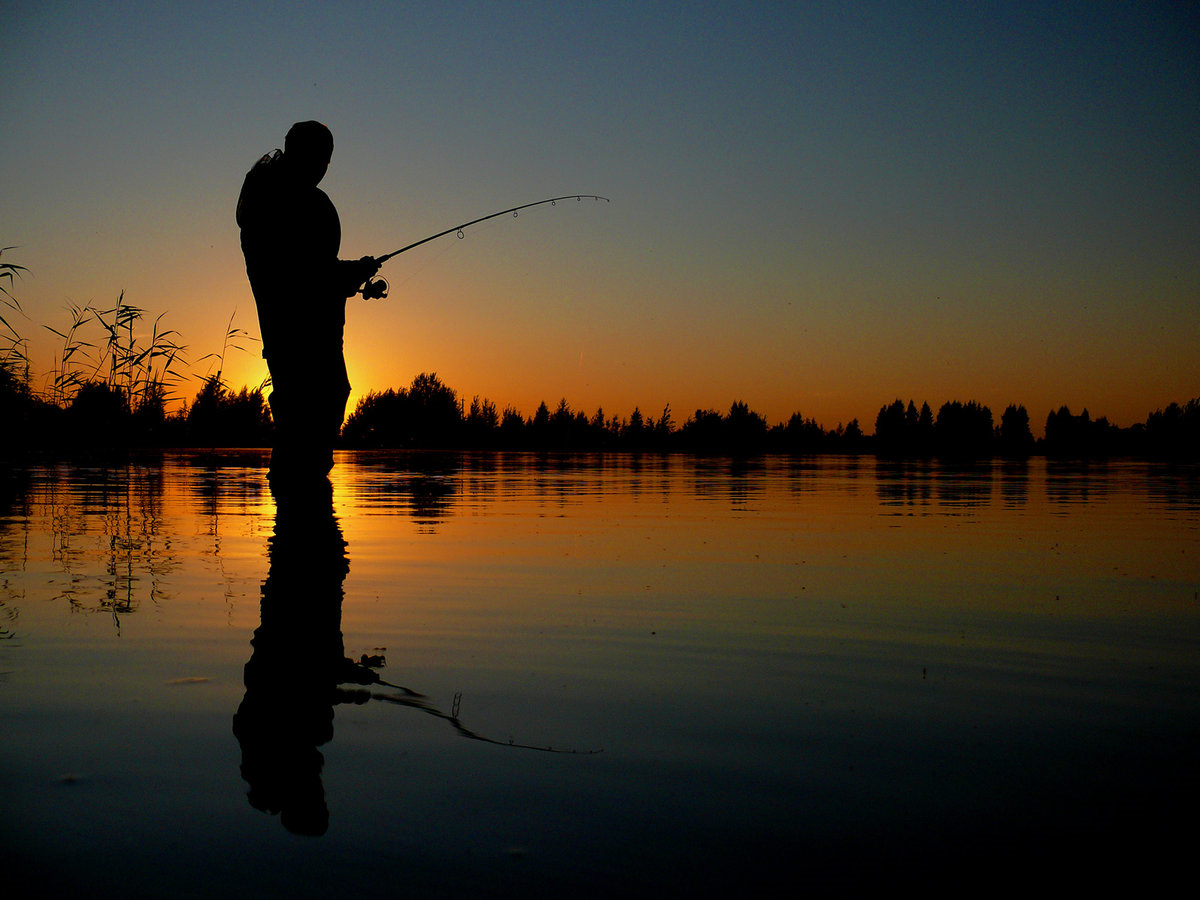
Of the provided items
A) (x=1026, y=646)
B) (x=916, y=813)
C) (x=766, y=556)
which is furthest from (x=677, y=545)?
(x=916, y=813)

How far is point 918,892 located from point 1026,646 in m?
2.33

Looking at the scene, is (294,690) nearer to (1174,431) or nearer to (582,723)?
(582,723)

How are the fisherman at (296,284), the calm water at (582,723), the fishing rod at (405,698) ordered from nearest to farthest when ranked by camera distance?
the calm water at (582,723)
the fishing rod at (405,698)
the fisherman at (296,284)

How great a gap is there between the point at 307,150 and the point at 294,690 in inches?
232

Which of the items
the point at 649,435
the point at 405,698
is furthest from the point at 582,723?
the point at 649,435

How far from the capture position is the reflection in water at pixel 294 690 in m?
2.05

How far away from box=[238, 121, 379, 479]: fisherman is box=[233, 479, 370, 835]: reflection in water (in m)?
2.32

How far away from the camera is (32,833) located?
182cm

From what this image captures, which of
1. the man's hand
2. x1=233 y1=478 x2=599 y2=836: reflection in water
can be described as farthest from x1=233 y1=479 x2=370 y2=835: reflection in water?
the man's hand

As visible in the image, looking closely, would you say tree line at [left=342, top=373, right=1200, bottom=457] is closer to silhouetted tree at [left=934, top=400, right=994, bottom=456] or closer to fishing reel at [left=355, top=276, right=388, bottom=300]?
silhouetted tree at [left=934, top=400, right=994, bottom=456]

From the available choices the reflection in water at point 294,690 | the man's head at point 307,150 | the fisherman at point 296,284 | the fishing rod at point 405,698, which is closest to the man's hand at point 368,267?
the fisherman at point 296,284

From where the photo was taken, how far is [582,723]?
2.60 meters

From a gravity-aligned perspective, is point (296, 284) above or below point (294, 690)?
above

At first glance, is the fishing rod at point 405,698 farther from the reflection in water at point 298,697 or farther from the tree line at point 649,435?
the tree line at point 649,435
